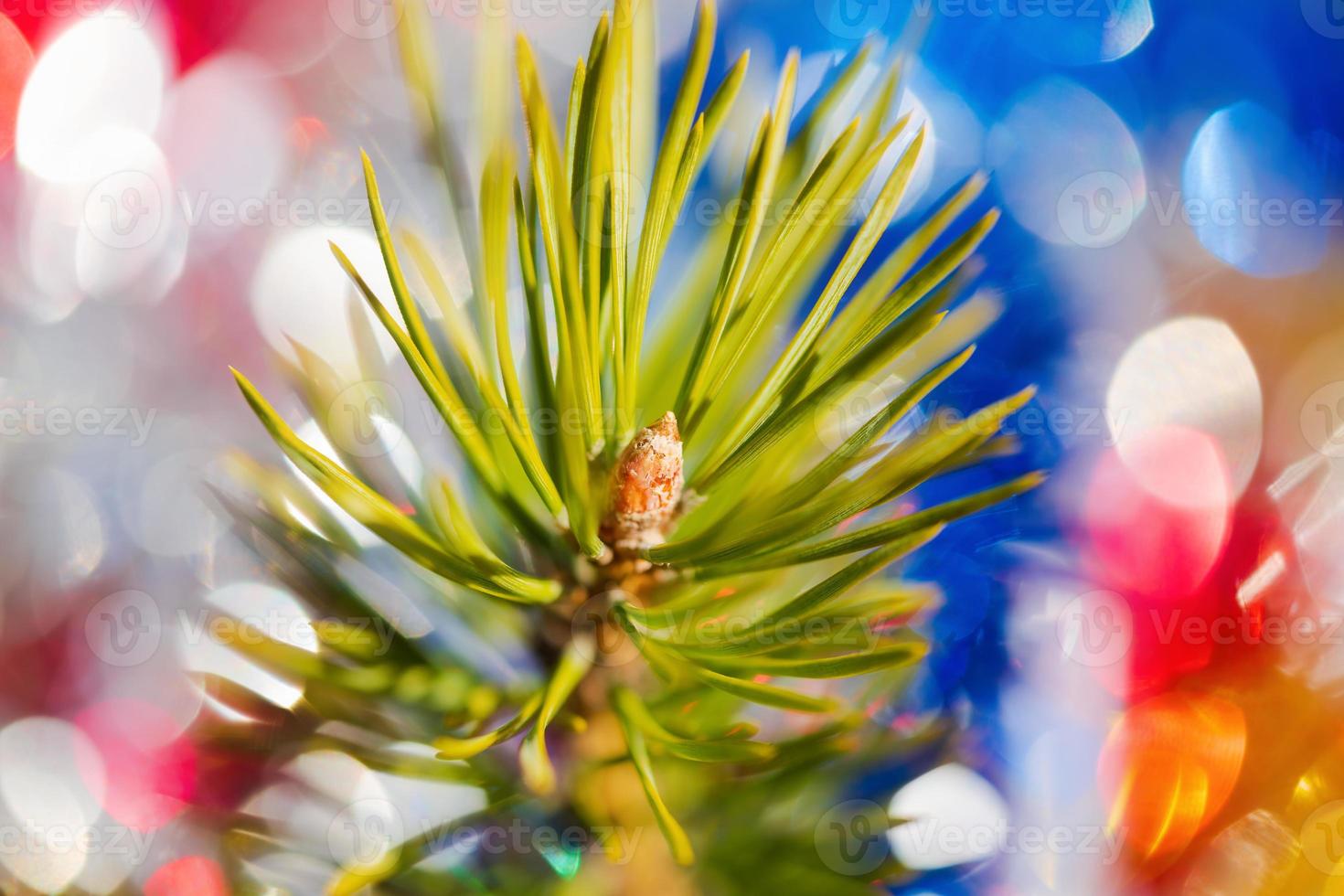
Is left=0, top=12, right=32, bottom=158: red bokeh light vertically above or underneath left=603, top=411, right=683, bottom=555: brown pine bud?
above

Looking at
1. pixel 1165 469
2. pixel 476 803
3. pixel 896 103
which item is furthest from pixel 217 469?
pixel 1165 469

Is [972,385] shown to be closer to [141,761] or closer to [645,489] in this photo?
[645,489]

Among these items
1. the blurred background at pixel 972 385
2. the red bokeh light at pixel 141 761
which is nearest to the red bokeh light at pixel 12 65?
the blurred background at pixel 972 385

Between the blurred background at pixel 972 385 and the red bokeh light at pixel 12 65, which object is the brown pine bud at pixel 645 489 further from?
the red bokeh light at pixel 12 65

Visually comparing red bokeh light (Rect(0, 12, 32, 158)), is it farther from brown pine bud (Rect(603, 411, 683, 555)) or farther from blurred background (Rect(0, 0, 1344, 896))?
brown pine bud (Rect(603, 411, 683, 555))

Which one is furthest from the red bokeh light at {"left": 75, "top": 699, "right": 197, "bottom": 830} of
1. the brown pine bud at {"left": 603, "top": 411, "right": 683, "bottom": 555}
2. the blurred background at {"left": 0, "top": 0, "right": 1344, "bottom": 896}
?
the brown pine bud at {"left": 603, "top": 411, "right": 683, "bottom": 555}
